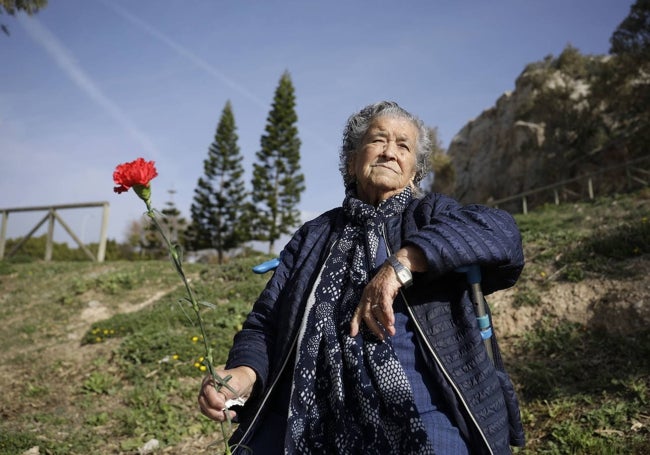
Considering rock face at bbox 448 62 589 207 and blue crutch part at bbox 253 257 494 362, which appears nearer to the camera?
blue crutch part at bbox 253 257 494 362

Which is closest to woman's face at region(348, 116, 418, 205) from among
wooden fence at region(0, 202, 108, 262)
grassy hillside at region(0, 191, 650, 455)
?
grassy hillside at region(0, 191, 650, 455)

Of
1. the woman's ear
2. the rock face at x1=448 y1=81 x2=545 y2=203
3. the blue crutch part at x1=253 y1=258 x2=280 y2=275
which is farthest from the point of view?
the rock face at x1=448 y1=81 x2=545 y2=203

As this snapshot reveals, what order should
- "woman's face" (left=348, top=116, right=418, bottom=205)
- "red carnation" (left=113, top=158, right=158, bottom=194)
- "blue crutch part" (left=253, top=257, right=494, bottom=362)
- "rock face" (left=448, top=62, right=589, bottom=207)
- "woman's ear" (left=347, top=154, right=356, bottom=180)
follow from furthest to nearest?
"rock face" (left=448, top=62, right=589, bottom=207) → "woman's ear" (left=347, top=154, right=356, bottom=180) → "woman's face" (left=348, top=116, right=418, bottom=205) → "blue crutch part" (left=253, top=257, right=494, bottom=362) → "red carnation" (left=113, top=158, right=158, bottom=194)

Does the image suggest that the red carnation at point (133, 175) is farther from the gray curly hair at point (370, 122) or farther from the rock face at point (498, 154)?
the rock face at point (498, 154)

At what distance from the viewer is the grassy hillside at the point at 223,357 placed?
3857mm

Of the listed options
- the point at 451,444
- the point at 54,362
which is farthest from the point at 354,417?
the point at 54,362

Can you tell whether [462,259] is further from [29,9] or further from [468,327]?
[29,9]

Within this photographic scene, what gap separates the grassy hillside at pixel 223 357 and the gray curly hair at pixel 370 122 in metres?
2.22

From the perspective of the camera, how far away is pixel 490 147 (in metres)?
37.7

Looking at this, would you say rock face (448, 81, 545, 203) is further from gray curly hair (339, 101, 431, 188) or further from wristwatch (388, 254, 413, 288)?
wristwatch (388, 254, 413, 288)

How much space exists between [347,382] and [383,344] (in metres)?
0.20

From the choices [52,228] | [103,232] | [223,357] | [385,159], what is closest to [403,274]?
[385,159]

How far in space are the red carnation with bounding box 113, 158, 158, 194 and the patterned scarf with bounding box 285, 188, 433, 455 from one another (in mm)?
910

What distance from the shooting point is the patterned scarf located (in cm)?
174
